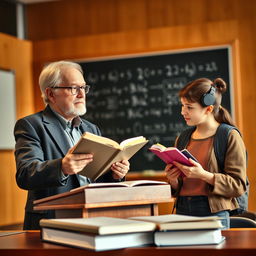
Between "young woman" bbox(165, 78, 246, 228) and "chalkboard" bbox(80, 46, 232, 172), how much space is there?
252 cm

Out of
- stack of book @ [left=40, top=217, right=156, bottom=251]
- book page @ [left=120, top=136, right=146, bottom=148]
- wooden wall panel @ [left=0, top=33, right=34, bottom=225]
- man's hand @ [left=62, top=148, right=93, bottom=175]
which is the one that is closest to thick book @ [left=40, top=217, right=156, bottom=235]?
stack of book @ [left=40, top=217, right=156, bottom=251]

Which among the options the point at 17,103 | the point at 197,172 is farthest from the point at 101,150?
the point at 17,103

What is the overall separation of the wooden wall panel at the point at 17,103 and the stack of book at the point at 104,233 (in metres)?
4.07

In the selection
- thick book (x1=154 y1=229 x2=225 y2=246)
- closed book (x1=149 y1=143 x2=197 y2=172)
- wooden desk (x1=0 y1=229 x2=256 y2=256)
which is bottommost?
wooden desk (x1=0 y1=229 x2=256 y2=256)

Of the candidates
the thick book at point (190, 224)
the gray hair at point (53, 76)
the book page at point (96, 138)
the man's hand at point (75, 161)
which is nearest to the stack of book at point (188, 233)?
the thick book at point (190, 224)

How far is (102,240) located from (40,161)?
114 cm

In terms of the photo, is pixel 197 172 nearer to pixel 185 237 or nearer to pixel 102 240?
pixel 185 237

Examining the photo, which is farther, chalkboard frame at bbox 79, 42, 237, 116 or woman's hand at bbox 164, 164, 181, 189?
chalkboard frame at bbox 79, 42, 237, 116

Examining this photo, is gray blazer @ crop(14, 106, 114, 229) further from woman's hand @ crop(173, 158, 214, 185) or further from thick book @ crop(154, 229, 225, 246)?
thick book @ crop(154, 229, 225, 246)

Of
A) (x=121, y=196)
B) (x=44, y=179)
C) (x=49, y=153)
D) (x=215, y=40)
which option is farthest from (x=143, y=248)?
(x=215, y=40)

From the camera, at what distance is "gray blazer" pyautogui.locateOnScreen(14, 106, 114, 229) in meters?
2.39

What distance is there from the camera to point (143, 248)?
58.1 inches

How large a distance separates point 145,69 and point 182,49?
0.42 metres

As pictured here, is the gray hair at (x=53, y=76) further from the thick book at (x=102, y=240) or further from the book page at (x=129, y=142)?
the thick book at (x=102, y=240)
